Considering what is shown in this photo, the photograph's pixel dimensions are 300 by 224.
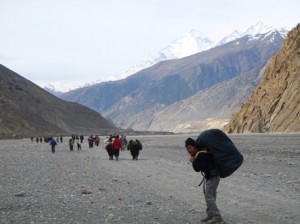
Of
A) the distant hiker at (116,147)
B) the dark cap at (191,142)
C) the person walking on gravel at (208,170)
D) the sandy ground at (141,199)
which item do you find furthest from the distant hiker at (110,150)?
the dark cap at (191,142)

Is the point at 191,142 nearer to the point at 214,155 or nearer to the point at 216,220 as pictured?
the point at 214,155

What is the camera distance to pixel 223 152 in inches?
352

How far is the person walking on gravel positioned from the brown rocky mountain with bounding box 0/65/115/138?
324 feet

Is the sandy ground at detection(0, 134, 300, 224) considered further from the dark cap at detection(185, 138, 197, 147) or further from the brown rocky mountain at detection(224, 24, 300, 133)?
the brown rocky mountain at detection(224, 24, 300, 133)

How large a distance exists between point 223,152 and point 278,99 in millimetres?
72518

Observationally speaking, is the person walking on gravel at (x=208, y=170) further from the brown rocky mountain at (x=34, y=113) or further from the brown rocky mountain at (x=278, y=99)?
the brown rocky mountain at (x=34, y=113)

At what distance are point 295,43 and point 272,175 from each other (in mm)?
67054

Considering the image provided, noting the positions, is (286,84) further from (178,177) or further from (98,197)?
(98,197)

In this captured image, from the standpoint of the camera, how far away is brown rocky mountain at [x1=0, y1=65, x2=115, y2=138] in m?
127

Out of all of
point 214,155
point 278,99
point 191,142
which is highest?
point 278,99

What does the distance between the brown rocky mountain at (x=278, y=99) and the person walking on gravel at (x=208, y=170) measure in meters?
63.9

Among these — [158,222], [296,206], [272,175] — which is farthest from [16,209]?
[272,175]

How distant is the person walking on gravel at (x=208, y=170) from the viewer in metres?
A: 8.90

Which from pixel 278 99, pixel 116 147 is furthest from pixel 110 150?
pixel 278 99
